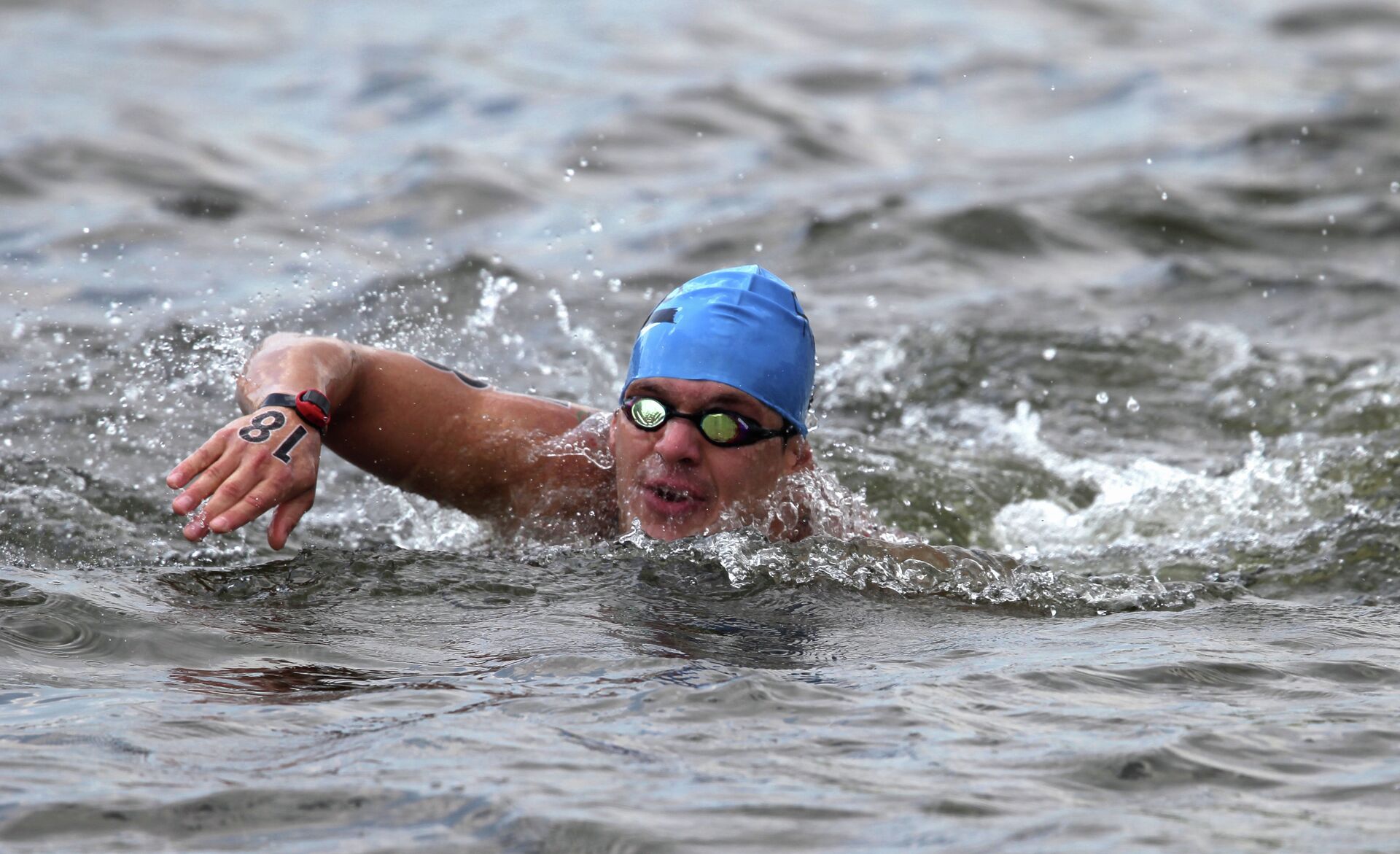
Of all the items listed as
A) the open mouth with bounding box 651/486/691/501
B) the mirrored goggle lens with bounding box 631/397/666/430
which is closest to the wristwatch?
the mirrored goggle lens with bounding box 631/397/666/430

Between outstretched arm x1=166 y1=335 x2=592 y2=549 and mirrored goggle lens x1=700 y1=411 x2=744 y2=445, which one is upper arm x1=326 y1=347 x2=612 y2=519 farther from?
mirrored goggle lens x1=700 y1=411 x2=744 y2=445

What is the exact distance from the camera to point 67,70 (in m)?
13.9

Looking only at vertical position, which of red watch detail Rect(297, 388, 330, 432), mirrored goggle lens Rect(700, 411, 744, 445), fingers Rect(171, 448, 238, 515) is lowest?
fingers Rect(171, 448, 238, 515)

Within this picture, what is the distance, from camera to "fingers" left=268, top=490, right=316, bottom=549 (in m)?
4.69

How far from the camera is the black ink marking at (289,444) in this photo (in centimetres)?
486

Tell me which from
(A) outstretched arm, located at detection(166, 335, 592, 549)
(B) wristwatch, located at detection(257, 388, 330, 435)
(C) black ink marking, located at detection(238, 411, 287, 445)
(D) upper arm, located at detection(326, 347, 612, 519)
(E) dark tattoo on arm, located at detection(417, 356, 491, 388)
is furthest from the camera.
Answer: (E) dark tattoo on arm, located at detection(417, 356, 491, 388)

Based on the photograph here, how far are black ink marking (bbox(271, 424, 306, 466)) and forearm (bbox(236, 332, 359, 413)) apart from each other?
0.22m

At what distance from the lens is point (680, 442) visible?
5.57 m

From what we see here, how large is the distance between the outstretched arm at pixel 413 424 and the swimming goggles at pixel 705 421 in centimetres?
62

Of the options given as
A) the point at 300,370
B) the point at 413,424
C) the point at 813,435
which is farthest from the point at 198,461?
the point at 813,435

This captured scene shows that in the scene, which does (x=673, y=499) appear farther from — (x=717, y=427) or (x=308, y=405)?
(x=308, y=405)

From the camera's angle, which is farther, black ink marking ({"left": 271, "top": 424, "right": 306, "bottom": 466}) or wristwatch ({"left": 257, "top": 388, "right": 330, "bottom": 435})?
wristwatch ({"left": 257, "top": 388, "right": 330, "bottom": 435})

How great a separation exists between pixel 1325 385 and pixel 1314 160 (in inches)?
186

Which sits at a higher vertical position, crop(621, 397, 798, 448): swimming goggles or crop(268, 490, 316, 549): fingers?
crop(621, 397, 798, 448): swimming goggles
